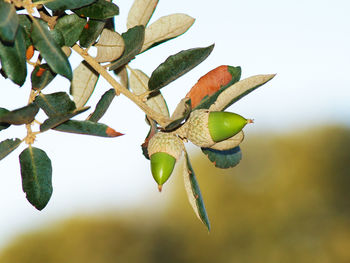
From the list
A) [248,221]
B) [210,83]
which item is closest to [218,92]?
[210,83]

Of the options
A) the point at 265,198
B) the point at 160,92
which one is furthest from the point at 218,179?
the point at 160,92

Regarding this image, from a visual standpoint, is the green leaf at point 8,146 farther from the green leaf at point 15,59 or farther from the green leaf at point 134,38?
the green leaf at point 134,38

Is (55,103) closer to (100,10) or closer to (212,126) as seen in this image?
(100,10)

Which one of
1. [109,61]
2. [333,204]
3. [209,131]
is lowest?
[333,204]

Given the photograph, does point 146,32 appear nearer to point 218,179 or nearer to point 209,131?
point 209,131

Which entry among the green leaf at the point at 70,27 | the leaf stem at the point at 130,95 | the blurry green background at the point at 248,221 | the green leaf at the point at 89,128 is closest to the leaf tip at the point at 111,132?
the green leaf at the point at 89,128

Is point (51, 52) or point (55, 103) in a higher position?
point (51, 52)
